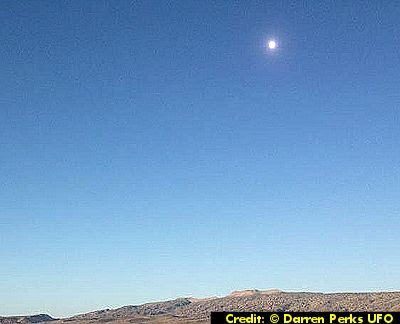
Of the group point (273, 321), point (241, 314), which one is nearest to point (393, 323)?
point (273, 321)

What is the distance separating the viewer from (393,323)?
1151 inches

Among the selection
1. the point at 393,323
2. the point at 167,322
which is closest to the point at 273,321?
the point at 393,323

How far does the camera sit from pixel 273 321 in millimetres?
29891

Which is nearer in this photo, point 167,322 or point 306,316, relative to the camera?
point 306,316

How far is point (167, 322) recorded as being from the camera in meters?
197

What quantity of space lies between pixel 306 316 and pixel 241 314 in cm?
410

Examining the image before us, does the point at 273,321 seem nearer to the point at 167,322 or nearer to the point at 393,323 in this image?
the point at 393,323

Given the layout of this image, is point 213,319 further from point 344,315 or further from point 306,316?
point 344,315

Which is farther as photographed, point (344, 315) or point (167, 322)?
point (167, 322)

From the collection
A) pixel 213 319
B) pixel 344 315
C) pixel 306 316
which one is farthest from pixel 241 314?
pixel 344 315

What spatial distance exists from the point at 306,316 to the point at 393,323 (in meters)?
5.25

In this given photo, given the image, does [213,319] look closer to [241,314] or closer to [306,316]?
[241,314]

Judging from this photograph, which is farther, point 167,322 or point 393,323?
point 167,322

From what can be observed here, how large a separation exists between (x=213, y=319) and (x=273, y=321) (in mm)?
3802
